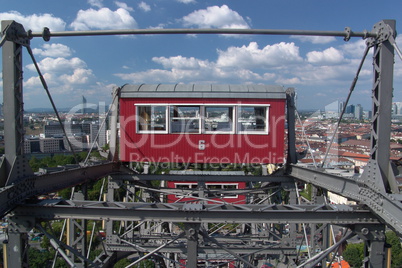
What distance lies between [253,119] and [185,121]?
244cm

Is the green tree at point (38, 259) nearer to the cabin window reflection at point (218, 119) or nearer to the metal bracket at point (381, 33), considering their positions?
the cabin window reflection at point (218, 119)

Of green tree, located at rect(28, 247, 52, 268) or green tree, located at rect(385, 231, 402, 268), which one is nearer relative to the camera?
green tree, located at rect(28, 247, 52, 268)

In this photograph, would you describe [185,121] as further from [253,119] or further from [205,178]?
[253,119]

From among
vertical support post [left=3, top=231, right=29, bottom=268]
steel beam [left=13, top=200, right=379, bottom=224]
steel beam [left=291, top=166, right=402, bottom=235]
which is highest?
steel beam [left=291, top=166, right=402, bottom=235]

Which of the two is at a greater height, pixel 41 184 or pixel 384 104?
pixel 384 104

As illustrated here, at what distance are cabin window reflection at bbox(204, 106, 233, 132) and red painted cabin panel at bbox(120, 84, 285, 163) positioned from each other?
0.12ft

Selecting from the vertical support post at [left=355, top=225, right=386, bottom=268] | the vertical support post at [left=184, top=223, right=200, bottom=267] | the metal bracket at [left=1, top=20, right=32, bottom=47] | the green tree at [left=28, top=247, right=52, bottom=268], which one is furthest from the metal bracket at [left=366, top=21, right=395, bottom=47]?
the green tree at [left=28, top=247, right=52, bottom=268]

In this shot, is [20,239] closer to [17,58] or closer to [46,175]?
[46,175]

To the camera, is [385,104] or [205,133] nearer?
[385,104]

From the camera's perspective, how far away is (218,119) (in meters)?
10.5

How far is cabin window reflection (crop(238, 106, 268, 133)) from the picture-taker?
10.1m

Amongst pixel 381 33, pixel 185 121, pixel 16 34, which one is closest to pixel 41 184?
pixel 16 34

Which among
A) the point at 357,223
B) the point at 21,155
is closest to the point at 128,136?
the point at 21,155

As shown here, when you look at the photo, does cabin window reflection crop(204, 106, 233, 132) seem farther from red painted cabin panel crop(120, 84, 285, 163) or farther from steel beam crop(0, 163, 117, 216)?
steel beam crop(0, 163, 117, 216)
